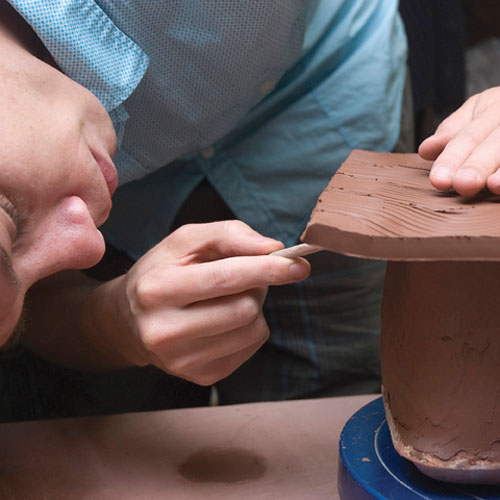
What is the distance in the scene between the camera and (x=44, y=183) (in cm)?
69

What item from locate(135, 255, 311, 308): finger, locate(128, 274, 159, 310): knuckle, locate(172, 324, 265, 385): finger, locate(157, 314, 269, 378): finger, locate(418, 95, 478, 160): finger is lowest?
locate(172, 324, 265, 385): finger

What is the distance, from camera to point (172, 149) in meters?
1.02

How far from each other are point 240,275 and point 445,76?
1.07 metres

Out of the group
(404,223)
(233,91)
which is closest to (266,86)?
(233,91)

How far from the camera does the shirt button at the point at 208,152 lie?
115cm

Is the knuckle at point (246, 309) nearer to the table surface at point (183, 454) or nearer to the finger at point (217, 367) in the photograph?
the finger at point (217, 367)

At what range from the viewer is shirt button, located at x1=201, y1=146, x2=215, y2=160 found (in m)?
1.15

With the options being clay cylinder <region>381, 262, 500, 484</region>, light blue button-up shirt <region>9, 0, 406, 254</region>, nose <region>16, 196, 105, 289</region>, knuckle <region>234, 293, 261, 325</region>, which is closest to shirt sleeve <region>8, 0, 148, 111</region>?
light blue button-up shirt <region>9, 0, 406, 254</region>

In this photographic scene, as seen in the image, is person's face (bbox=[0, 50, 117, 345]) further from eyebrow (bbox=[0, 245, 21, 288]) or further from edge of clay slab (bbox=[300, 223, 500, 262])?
edge of clay slab (bbox=[300, 223, 500, 262])

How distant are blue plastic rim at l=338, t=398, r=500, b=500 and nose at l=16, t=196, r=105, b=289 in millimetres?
365

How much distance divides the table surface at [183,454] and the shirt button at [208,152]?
1.38 feet

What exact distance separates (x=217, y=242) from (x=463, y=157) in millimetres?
284

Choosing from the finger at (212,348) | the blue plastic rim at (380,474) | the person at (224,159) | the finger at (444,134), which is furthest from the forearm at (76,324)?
the finger at (444,134)

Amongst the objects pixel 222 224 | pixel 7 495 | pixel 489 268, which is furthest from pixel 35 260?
pixel 489 268
